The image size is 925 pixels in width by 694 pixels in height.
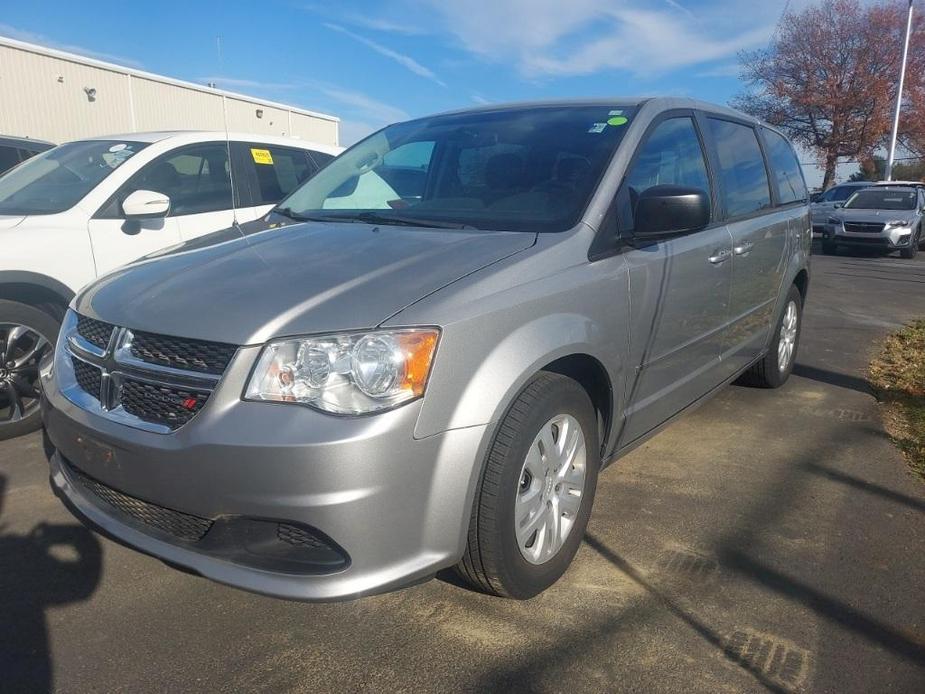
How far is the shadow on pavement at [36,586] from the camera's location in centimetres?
222

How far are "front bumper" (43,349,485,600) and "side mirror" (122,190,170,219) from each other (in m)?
2.45

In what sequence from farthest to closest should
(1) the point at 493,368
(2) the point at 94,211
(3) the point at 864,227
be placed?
(3) the point at 864,227 → (2) the point at 94,211 → (1) the point at 493,368

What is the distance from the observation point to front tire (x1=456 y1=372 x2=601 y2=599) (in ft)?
7.34

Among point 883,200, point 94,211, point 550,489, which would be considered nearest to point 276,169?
point 94,211

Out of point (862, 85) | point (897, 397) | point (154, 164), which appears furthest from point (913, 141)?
point (154, 164)

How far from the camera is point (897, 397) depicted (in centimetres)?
512

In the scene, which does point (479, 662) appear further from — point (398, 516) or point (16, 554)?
point (16, 554)

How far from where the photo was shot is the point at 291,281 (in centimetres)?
235

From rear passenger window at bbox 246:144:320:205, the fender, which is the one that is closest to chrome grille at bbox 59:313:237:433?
the fender

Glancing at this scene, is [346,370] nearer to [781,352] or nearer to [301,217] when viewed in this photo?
[301,217]

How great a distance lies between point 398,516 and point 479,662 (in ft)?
1.97

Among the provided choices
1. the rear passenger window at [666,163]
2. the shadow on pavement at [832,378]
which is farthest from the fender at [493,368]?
the shadow on pavement at [832,378]

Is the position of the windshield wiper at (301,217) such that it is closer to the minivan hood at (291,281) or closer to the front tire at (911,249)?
the minivan hood at (291,281)

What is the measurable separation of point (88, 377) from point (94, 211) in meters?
2.22
